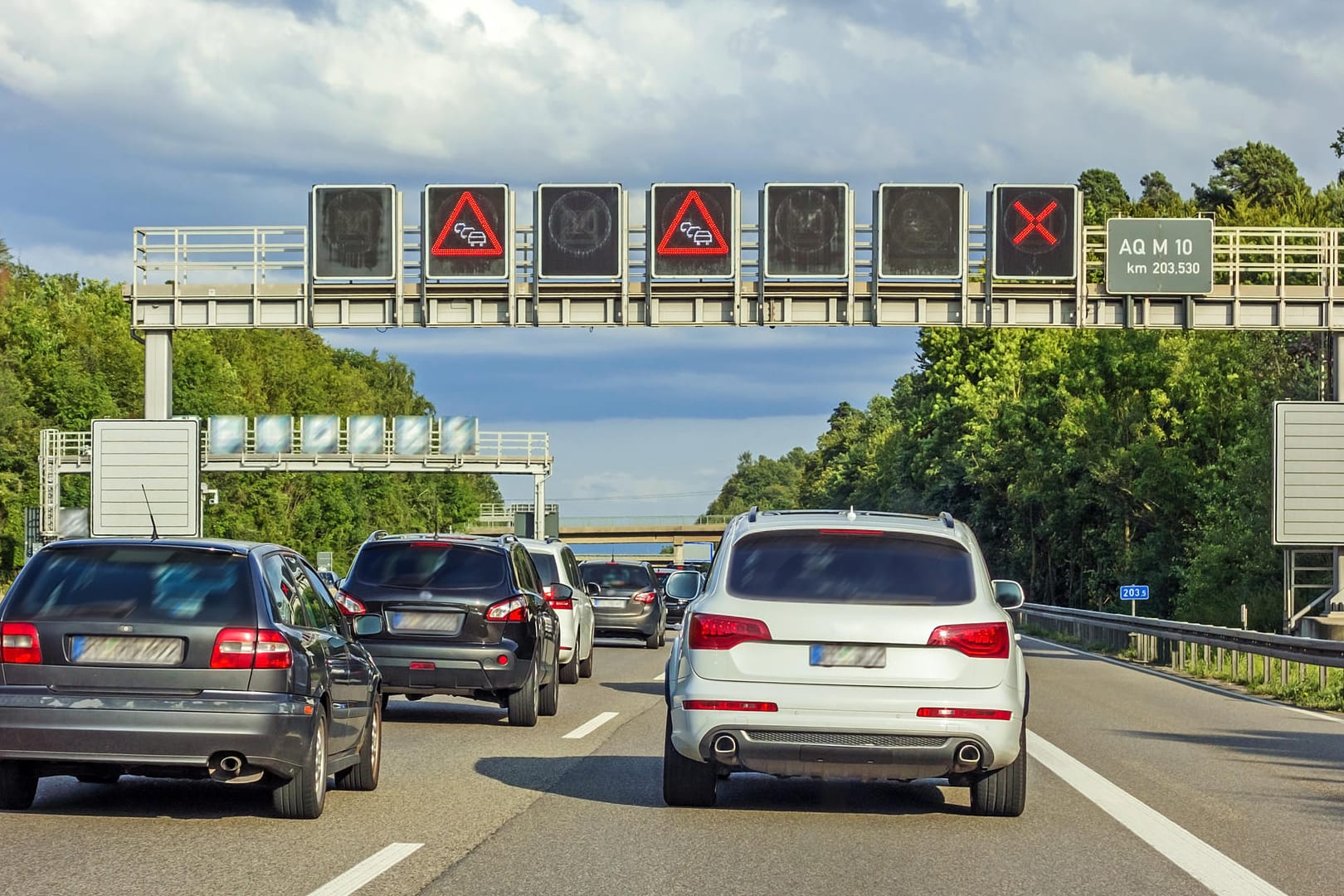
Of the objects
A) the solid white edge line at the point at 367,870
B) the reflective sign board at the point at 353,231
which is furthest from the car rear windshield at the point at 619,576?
the solid white edge line at the point at 367,870

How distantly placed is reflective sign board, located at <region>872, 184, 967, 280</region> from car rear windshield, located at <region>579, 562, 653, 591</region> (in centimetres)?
713

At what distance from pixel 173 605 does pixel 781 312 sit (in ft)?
84.9

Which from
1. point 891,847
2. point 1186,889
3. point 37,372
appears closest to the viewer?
point 1186,889

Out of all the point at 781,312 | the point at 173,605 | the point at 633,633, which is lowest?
the point at 633,633

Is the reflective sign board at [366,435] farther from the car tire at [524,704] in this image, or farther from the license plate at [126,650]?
the license plate at [126,650]

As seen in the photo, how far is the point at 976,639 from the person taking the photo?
9719mm

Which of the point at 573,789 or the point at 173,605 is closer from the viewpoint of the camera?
the point at 173,605

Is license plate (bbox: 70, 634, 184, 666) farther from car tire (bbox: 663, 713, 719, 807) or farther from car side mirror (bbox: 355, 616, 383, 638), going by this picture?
car tire (bbox: 663, 713, 719, 807)

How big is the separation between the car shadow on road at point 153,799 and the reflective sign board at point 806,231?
24020 millimetres

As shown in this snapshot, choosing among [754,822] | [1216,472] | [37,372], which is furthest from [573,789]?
[37,372]

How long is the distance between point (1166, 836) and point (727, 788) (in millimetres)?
3013

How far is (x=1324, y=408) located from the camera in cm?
3369

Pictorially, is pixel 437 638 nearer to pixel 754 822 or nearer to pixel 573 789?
pixel 573 789

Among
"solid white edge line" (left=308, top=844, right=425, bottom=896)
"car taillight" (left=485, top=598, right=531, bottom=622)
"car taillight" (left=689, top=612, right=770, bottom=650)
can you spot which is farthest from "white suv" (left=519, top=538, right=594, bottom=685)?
"solid white edge line" (left=308, top=844, right=425, bottom=896)
